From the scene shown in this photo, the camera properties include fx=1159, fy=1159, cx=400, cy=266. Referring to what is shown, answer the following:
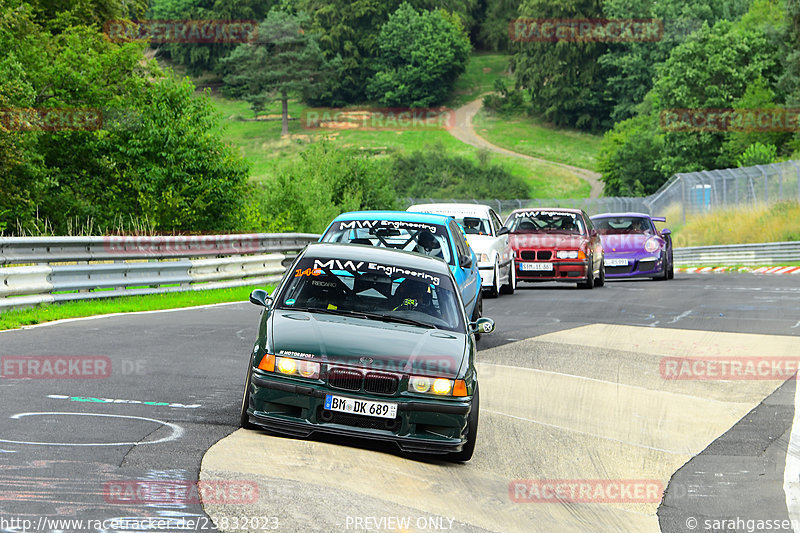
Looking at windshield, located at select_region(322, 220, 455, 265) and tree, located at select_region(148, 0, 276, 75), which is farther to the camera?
tree, located at select_region(148, 0, 276, 75)

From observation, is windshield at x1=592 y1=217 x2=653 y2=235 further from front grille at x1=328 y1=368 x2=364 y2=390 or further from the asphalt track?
front grille at x1=328 y1=368 x2=364 y2=390

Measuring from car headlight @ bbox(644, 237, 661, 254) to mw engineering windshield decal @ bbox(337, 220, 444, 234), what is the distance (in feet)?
48.3

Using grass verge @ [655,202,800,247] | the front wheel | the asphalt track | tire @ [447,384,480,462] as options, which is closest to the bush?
the front wheel

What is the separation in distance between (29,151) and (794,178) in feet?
88.9

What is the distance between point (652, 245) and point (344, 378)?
21.0 meters

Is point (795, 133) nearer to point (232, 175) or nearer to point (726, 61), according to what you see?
point (726, 61)

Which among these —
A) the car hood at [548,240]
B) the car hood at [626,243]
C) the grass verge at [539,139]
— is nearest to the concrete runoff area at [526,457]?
the car hood at [548,240]

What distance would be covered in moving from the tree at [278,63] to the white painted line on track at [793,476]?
13233cm

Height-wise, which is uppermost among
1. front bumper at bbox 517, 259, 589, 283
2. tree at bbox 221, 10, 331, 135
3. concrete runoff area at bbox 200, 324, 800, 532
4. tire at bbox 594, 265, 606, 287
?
concrete runoff area at bbox 200, 324, 800, 532

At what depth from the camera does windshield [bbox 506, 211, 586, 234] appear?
941 inches

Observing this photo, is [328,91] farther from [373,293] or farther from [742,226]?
[373,293]

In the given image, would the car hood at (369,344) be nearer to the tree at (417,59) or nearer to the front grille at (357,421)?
the front grille at (357,421)

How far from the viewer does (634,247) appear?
89.7ft

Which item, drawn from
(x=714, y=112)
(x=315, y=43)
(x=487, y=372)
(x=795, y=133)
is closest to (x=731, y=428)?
(x=487, y=372)
